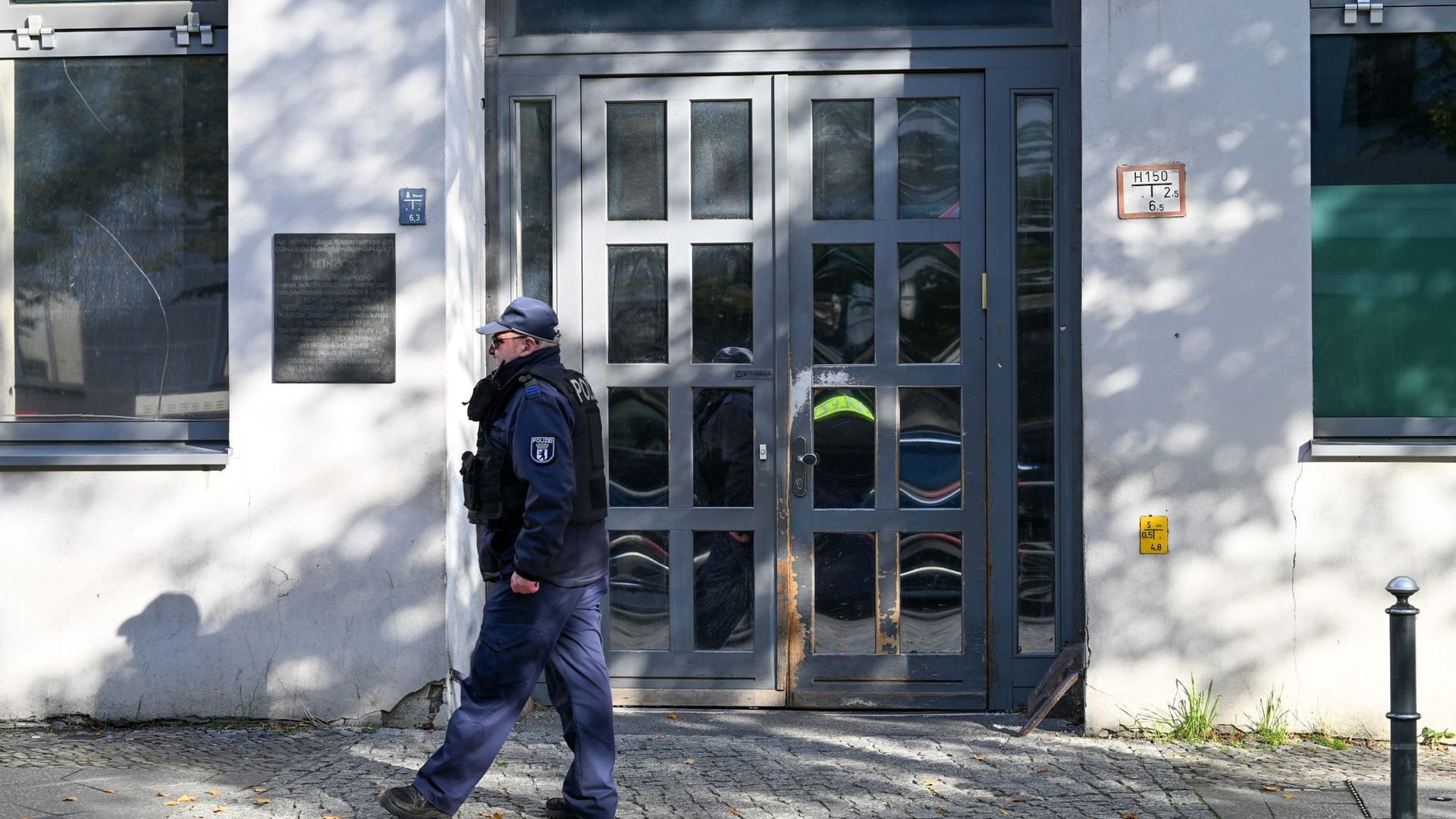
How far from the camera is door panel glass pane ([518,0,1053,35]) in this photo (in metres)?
6.59

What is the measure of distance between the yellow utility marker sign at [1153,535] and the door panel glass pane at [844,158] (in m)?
1.95

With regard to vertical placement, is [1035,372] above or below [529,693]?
above

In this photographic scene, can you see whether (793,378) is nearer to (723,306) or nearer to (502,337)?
(723,306)

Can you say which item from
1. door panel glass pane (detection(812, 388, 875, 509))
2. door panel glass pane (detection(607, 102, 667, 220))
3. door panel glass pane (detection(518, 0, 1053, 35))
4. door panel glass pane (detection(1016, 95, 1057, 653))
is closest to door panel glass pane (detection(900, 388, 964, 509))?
door panel glass pane (detection(812, 388, 875, 509))

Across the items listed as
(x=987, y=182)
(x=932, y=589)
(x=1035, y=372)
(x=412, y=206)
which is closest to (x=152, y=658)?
(x=412, y=206)

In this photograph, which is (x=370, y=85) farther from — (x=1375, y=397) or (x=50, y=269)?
(x=1375, y=397)

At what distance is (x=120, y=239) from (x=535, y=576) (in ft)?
10.6

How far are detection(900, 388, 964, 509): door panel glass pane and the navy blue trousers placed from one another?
2246 millimetres

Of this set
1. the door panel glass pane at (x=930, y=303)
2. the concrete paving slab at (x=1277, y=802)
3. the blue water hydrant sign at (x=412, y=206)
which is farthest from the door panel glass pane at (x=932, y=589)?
the blue water hydrant sign at (x=412, y=206)

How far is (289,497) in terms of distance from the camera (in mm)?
6273

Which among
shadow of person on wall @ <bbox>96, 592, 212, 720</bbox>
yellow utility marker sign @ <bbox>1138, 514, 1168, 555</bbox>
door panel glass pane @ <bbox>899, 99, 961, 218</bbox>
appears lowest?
shadow of person on wall @ <bbox>96, 592, 212, 720</bbox>

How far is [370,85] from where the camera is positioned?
20.5 ft

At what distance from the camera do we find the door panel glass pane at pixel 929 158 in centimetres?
662

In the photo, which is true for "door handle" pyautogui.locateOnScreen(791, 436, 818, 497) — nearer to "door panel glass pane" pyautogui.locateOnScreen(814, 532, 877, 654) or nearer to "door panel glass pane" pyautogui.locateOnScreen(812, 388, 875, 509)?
"door panel glass pane" pyautogui.locateOnScreen(812, 388, 875, 509)
